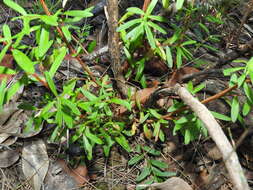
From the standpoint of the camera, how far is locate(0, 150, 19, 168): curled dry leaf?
191 centimetres

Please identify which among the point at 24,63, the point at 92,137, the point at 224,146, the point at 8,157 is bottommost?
the point at 8,157

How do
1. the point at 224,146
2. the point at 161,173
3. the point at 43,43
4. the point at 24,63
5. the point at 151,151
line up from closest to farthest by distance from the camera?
the point at 224,146
the point at 24,63
the point at 43,43
the point at 161,173
the point at 151,151

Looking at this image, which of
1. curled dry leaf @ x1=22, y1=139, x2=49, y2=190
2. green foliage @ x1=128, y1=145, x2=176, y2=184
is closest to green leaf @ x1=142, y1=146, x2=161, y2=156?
green foliage @ x1=128, y1=145, x2=176, y2=184

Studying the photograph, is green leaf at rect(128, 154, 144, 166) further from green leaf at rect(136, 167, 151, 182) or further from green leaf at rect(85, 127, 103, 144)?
green leaf at rect(85, 127, 103, 144)

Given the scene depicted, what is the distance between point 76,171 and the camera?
195cm

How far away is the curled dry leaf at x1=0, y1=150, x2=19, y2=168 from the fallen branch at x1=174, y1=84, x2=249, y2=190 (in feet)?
4.51

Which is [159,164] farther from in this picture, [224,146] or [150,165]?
[224,146]

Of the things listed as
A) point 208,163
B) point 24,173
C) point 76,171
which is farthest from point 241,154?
point 24,173

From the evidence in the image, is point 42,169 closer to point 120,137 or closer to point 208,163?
point 120,137

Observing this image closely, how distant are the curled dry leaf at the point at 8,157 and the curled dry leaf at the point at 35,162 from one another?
60 mm

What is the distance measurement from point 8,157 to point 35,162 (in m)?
0.20

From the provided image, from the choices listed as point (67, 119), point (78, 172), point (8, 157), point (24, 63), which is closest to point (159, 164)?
point (78, 172)

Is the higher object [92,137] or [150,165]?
[92,137]

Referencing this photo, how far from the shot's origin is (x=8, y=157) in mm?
1934
